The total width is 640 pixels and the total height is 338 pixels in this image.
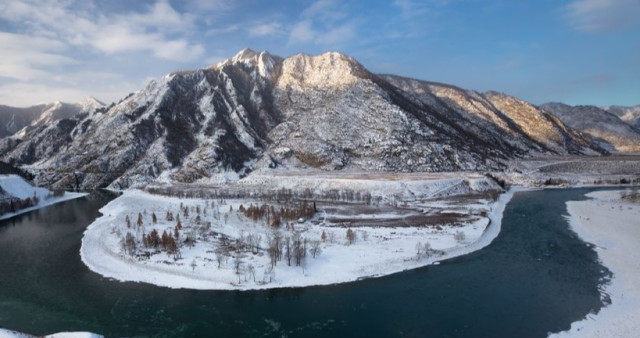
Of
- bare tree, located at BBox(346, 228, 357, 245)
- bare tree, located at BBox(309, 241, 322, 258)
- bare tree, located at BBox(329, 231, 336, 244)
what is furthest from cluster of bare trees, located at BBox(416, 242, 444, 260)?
bare tree, located at BBox(309, 241, 322, 258)

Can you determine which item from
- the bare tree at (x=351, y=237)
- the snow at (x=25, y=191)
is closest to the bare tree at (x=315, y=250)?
the bare tree at (x=351, y=237)

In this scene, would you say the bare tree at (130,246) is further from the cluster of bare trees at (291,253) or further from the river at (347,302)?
the cluster of bare trees at (291,253)

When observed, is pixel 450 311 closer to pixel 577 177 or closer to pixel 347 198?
pixel 347 198

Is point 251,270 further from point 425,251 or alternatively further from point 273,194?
point 273,194

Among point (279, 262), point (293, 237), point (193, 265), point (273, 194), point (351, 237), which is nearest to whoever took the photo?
point (193, 265)

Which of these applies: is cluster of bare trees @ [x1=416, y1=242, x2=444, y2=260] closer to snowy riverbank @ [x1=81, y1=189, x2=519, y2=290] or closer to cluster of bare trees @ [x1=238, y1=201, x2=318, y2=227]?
snowy riverbank @ [x1=81, y1=189, x2=519, y2=290]

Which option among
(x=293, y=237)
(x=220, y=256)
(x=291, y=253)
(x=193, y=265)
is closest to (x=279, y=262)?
(x=291, y=253)
